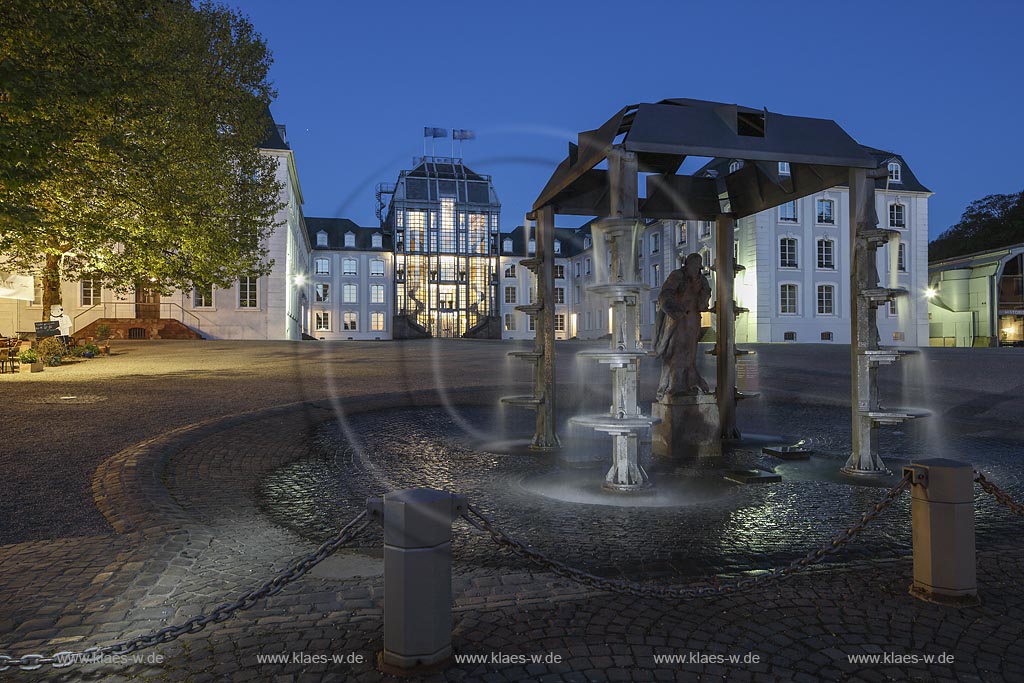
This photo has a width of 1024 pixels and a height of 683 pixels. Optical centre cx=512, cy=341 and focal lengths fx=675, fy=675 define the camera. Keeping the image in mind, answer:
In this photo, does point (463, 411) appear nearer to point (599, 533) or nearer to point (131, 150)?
point (599, 533)

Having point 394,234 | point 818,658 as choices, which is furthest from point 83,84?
point 394,234

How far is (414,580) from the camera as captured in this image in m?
3.08

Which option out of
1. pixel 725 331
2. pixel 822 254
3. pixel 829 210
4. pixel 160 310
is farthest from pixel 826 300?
pixel 160 310

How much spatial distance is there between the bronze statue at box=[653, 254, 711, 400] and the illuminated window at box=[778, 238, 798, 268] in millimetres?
37896

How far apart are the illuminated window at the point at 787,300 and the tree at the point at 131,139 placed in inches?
1234

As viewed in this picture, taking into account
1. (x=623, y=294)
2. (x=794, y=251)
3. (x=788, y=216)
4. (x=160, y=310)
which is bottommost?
(x=623, y=294)

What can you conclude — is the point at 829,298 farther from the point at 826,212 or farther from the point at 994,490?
the point at 994,490

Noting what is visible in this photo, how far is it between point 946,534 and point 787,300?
42584mm

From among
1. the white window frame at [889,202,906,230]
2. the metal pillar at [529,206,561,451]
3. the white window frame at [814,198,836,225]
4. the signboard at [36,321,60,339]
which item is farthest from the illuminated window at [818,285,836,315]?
the signboard at [36,321,60,339]

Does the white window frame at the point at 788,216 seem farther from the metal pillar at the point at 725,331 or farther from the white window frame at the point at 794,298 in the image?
the metal pillar at the point at 725,331

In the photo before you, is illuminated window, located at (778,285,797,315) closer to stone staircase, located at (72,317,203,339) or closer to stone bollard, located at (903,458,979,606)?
stone staircase, located at (72,317,203,339)

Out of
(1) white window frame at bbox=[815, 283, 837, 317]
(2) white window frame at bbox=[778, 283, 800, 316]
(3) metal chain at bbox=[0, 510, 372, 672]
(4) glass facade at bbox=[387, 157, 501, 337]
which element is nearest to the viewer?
(3) metal chain at bbox=[0, 510, 372, 672]

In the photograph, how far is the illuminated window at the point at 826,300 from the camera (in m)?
44.1

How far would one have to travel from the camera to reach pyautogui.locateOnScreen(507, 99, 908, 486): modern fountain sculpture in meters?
6.36
